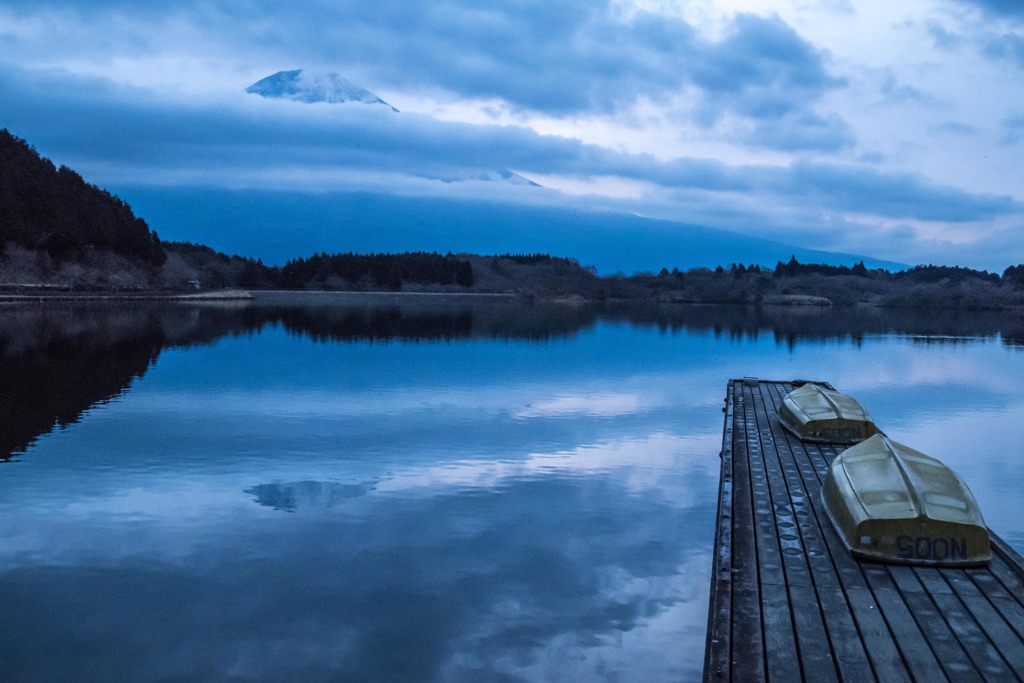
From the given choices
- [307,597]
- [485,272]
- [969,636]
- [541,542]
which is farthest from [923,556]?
[485,272]

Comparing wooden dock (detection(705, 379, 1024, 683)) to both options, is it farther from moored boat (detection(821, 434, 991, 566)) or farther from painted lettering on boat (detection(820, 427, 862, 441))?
painted lettering on boat (detection(820, 427, 862, 441))

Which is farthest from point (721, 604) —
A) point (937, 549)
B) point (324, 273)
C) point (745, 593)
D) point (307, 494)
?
point (324, 273)

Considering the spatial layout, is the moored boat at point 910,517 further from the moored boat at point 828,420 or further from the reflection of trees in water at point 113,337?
the reflection of trees in water at point 113,337

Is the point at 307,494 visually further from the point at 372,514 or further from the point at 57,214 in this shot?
the point at 57,214

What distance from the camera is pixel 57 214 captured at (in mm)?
83688

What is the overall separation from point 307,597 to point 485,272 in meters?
171

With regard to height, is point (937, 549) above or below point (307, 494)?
above

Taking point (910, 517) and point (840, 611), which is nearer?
point (840, 611)

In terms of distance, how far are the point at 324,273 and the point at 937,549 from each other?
150046 millimetres

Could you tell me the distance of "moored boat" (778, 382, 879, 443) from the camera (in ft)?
52.4

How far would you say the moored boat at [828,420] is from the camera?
16.0m

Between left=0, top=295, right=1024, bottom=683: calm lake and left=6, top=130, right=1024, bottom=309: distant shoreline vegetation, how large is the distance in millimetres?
61012

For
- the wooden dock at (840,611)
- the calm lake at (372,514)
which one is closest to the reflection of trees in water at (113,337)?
the calm lake at (372,514)

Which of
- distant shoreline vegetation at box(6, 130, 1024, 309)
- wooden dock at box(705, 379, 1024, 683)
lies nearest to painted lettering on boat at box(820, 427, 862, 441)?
wooden dock at box(705, 379, 1024, 683)
